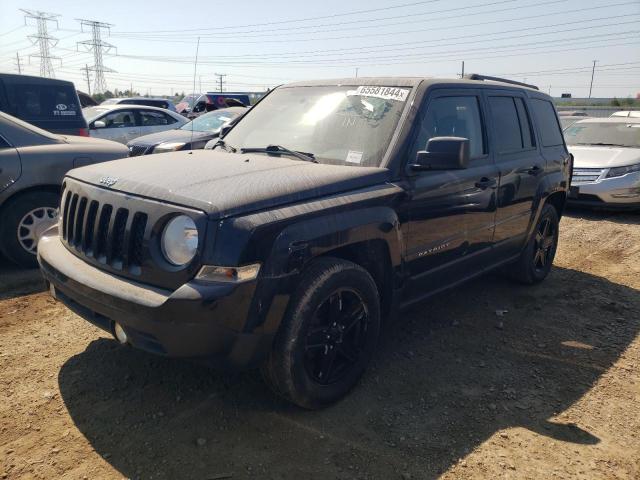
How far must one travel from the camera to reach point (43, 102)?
7.33 meters

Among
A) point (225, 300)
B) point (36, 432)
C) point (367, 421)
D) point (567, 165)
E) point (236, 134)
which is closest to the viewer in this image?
point (225, 300)

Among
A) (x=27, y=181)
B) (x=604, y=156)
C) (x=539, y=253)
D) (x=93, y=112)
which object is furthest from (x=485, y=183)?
(x=93, y=112)

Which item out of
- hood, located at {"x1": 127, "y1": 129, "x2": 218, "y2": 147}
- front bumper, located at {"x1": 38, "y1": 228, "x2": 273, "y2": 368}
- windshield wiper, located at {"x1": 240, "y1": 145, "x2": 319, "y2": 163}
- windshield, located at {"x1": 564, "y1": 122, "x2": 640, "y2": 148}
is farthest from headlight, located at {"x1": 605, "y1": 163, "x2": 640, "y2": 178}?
front bumper, located at {"x1": 38, "y1": 228, "x2": 273, "y2": 368}

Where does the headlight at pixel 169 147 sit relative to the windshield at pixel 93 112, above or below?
below

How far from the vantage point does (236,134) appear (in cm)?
406

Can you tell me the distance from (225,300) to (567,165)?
4.31m

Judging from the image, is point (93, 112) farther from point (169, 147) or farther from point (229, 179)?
point (229, 179)

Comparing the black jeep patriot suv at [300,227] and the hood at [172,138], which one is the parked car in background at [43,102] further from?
the black jeep patriot suv at [300,227]

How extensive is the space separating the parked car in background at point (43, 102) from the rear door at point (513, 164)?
234 inches

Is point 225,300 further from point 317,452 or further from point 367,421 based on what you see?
point 367,421

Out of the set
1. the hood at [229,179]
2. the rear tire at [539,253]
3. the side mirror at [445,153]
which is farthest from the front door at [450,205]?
the rear tire at [539,253]

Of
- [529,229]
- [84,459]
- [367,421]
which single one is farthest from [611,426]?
[84,459]

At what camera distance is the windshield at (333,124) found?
11.0ft

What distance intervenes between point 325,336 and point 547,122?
349 cm
